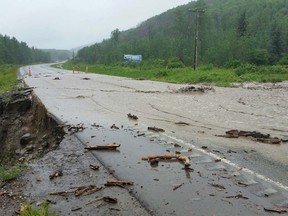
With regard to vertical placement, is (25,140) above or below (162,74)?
below

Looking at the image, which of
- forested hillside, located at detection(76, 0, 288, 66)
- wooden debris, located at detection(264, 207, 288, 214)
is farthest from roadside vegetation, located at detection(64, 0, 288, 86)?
wooden debris, located at detection(264, 207, 288, 214)

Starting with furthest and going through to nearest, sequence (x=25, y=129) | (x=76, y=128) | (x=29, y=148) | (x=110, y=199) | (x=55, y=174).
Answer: (x=25, y=129) → (x=29, y=148) → (x=76, y=128) → (x=55, y=174) → (x=110, y=199)

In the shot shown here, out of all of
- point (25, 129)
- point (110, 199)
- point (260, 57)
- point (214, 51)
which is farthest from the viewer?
point (214, 51)

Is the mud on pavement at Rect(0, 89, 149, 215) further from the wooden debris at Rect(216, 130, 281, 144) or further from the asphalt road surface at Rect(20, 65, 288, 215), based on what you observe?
the wooden debris at Rect(216, 130, 281, 144)

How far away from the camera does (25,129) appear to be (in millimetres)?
11227

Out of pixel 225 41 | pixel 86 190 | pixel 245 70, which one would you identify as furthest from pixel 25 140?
pixel 225 41

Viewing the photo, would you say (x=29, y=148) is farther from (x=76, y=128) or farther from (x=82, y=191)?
(x=82, y=191)

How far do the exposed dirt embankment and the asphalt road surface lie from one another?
0.52 meters

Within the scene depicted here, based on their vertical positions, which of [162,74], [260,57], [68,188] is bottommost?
[162,74]

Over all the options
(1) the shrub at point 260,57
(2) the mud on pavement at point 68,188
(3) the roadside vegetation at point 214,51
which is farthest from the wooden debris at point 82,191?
(1) the shrub at point 260,57

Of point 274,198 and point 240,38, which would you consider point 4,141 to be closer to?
point 274,198

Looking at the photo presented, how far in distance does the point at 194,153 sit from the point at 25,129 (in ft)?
24.0

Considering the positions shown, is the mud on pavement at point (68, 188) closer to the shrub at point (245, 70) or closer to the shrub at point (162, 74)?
the shrub at point (245, 70)

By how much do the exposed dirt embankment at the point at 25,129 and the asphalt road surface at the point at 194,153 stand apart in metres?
0.52
